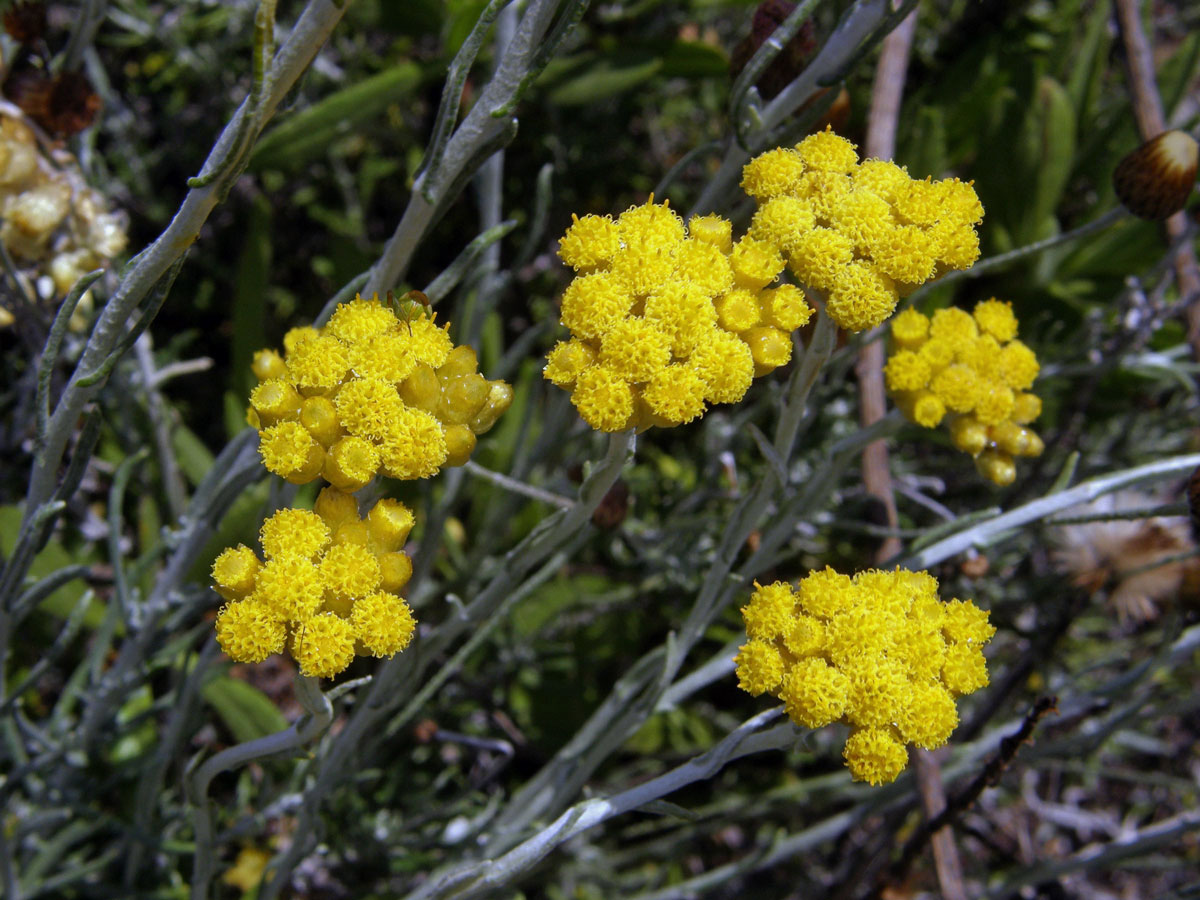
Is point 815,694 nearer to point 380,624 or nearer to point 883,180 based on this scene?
point 380,624

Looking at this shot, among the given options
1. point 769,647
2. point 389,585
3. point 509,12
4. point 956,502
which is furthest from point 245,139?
point 956,502

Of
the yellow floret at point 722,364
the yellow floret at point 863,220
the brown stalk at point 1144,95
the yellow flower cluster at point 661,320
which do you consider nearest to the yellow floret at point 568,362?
the yellow flower cluster at point 661,320

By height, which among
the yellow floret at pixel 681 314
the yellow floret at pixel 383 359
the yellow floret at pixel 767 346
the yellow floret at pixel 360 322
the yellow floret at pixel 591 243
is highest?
the yellow floret at pixel 591 243

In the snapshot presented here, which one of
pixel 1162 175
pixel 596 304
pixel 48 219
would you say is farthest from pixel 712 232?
pixel 48 219

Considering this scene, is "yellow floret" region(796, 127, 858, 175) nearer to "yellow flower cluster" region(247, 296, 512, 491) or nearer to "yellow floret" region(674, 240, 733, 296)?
"yellow floret" region(674, 240, 733, 296)

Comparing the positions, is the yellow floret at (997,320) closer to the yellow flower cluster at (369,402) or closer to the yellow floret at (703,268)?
the yellow floret at (703,268)

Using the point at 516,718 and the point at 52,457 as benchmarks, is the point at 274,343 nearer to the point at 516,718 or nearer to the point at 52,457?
the point at 516,718
